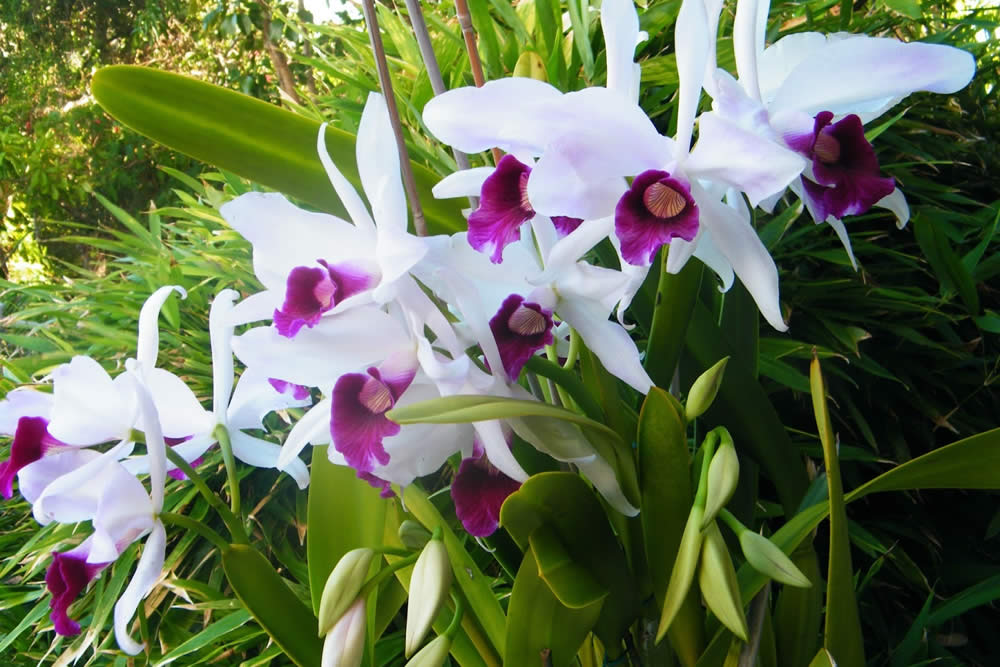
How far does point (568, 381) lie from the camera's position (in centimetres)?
44

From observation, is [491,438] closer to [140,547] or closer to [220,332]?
[220,332]

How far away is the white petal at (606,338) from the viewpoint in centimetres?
42

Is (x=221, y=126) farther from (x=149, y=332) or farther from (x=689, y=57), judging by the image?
(x=689, y=57)

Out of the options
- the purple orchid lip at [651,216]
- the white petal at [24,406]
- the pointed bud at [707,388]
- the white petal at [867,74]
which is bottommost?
the pointed bud at [707,388]

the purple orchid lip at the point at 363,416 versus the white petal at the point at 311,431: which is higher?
the purple orchid lip at the point at 363,416

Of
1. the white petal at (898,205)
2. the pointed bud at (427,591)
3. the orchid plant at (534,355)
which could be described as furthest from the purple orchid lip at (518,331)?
the white petal at (898,205)

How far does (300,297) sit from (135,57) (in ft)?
17.7

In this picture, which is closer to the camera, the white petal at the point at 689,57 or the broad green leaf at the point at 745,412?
the white petal at the point at 689,57

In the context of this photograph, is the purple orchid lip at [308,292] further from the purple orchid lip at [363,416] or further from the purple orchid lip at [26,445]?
the purple orchid lip at [26,445]

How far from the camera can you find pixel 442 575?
1.33 ft

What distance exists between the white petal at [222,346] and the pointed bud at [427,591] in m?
→ 0.17

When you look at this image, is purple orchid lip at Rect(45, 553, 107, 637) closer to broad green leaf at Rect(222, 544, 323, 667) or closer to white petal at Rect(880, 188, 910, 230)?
broad green leaf at Rect(222, 544, 323, 667)

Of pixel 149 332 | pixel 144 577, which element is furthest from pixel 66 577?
pixel 149 332

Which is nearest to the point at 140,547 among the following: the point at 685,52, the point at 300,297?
the point at 300,297
